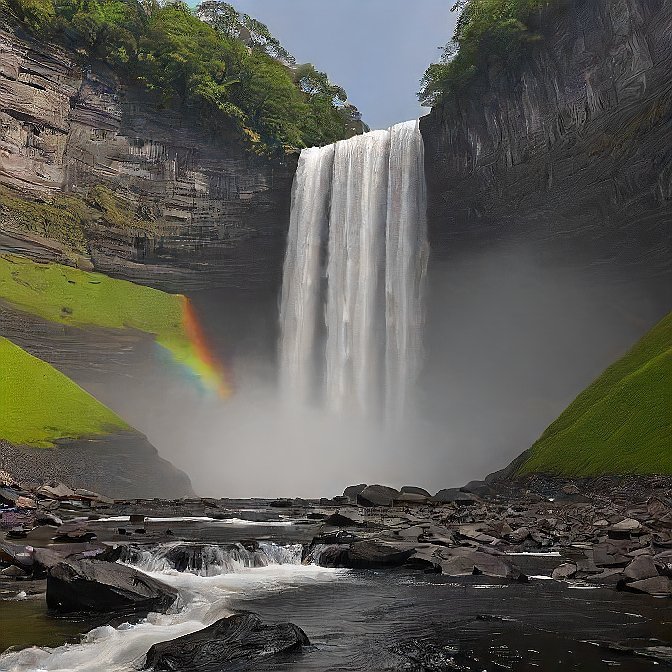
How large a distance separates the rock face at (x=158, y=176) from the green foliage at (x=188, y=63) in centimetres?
154

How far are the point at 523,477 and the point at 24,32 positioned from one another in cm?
5813

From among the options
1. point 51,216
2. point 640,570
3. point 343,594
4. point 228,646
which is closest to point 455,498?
point 640,570

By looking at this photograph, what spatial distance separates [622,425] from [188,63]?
53.1 m

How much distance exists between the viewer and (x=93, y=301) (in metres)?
57.7

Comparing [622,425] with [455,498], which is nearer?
[622,425]

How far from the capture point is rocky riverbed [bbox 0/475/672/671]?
7.47 metres

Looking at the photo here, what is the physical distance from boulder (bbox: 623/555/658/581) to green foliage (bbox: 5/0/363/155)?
57.8 metres

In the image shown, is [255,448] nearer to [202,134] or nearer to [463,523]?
[202,134]

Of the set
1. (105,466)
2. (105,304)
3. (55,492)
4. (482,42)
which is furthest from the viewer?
(105,304)

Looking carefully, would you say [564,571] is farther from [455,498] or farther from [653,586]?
[455,498]

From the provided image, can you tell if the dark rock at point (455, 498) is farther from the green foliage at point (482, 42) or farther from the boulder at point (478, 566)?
the green foliage at point (482, 42)

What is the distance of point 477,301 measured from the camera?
2323 inches

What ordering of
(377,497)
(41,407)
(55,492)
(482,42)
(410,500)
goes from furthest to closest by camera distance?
(482,42) < (41,407) < (377,497) < (410,500) < (55,492)

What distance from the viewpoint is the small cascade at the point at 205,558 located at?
1394cm
